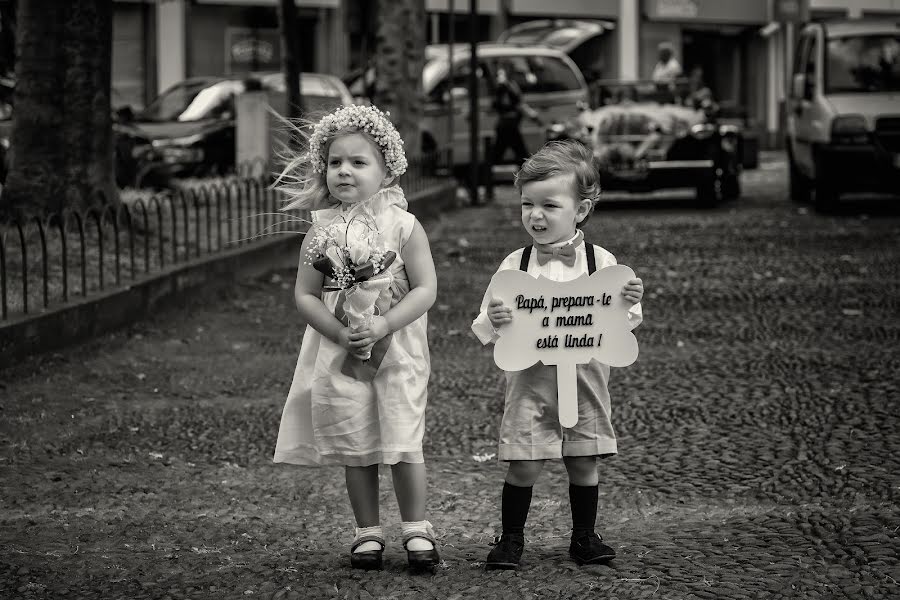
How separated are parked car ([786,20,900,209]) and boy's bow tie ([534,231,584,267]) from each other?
12.4 m

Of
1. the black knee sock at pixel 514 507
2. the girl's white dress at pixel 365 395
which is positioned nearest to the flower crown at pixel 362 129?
the girl's white dress at pixel 365 395

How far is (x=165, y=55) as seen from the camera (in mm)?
31141

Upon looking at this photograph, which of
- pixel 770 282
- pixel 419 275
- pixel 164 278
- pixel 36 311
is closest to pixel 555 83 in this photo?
pixel 770 282

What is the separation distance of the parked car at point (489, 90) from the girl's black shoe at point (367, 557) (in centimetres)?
1801

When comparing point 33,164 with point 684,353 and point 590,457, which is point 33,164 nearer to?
point 684,353

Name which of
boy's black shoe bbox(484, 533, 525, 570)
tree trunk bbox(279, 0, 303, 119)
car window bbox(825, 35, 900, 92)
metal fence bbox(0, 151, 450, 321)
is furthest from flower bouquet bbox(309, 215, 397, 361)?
car window bbox(825, 35, 900, 92)

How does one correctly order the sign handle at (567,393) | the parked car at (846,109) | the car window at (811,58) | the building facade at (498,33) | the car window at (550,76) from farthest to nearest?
the building facade at (498,33) → the car window at (550,76) → the car window at (811,58) → the parked car at (846,109) → the sign handle at (567,393)

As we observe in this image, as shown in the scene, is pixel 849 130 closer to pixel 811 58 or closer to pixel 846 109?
pixel 846 109

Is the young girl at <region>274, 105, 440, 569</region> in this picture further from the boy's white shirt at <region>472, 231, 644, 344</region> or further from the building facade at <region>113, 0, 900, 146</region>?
the building facade at <region>113, 0, 900, 146</region>

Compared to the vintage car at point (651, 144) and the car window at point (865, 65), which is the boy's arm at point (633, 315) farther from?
the car window at point (865, 65)

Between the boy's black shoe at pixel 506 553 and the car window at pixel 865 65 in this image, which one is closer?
the boy's black shoe at pixel 506 553

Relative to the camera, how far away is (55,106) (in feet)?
34.4

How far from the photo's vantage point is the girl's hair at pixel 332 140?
419 cm

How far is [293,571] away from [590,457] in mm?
863
